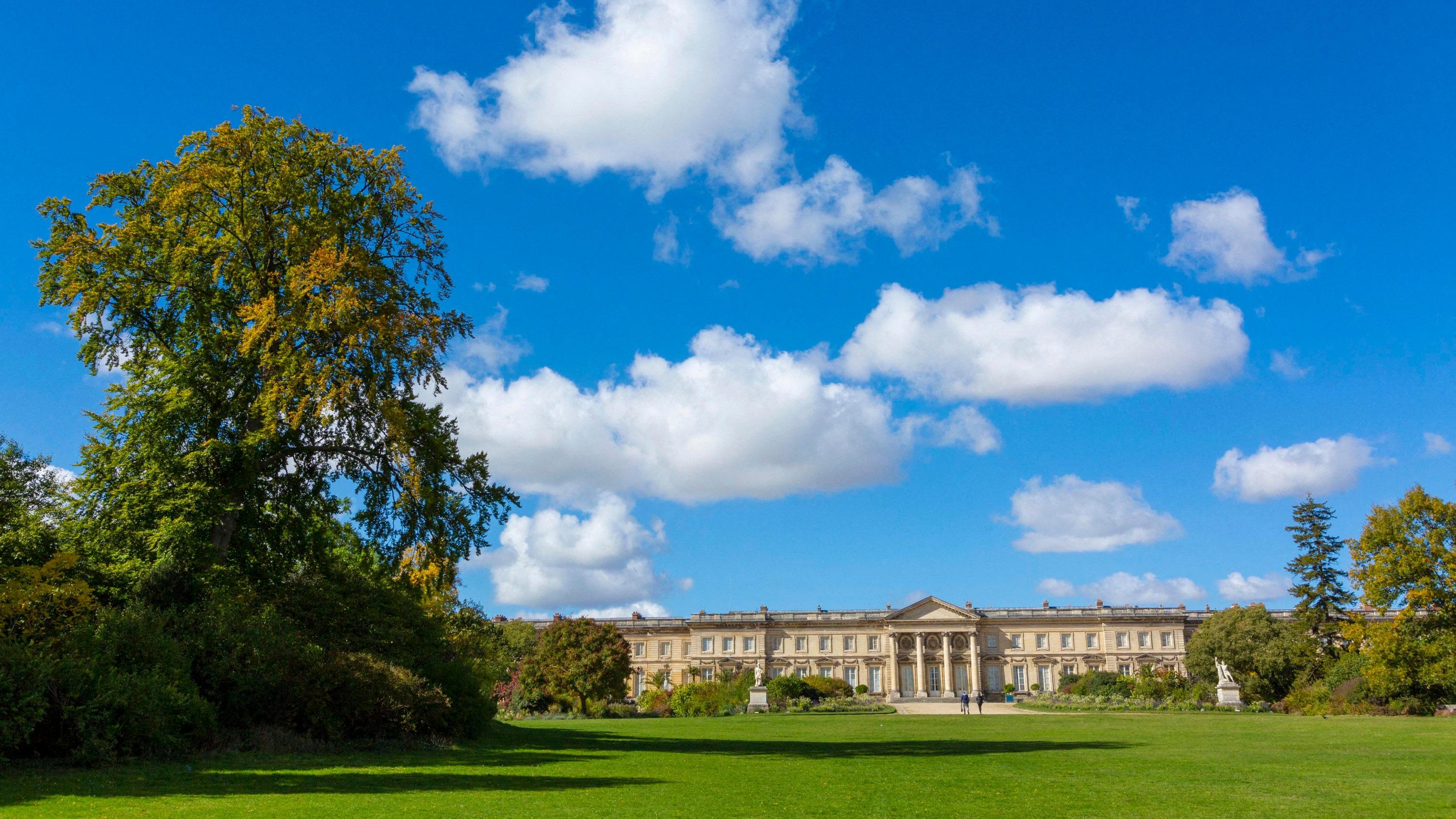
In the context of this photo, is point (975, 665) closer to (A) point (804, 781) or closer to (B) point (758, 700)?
(B) point (758, 700)

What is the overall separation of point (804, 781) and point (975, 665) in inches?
3092

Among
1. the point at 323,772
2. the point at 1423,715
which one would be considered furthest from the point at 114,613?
the point at 1423,715

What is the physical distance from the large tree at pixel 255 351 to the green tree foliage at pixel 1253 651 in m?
47.2

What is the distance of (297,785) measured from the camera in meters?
12.0

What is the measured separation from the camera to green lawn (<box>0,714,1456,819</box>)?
10000mm

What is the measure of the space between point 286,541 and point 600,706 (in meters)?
29.2

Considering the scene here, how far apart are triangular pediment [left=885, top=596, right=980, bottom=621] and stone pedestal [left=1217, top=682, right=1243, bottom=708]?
132 ft

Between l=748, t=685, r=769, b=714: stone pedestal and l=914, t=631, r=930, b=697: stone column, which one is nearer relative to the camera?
l=748, t=685, r=769, b=714: stone pedestal

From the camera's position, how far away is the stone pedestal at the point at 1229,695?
153 feet

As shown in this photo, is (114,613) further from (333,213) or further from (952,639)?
(952,639)

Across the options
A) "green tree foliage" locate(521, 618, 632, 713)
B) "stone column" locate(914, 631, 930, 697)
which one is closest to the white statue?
"green tree foliage" locate(521, 618, 632, 713)

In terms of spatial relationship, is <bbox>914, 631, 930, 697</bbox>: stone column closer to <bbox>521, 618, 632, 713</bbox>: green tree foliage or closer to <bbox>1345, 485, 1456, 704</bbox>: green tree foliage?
<bbox>521, 618, 632, 713</bbox>: green tree foliage

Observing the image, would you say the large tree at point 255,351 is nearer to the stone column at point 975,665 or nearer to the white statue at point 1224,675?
the white statue at point 1224,675

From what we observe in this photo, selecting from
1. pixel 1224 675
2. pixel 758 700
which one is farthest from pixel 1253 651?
pixel 758 700
